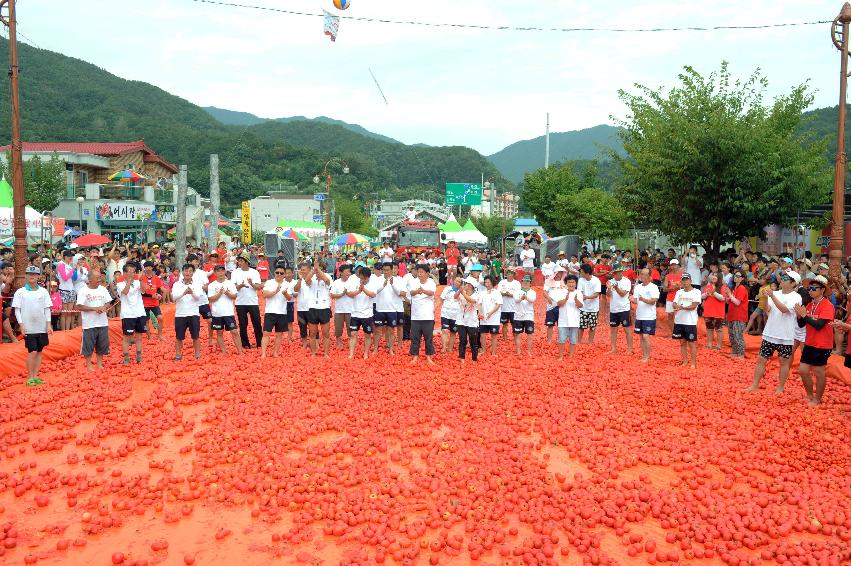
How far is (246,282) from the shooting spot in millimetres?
12922

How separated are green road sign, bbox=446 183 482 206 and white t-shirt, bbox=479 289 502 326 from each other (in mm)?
52141

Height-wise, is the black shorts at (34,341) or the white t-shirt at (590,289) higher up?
the white t-shirt at (590,289)

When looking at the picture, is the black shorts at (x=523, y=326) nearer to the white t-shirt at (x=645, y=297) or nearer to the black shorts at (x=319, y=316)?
the white t-shirt at (x=645, y=297)

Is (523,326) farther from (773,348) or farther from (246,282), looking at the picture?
(246,282)

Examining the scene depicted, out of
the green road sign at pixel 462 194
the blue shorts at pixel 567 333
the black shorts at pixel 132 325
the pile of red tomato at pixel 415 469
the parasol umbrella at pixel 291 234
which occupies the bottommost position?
the pile of red tomato at pixel 415 469

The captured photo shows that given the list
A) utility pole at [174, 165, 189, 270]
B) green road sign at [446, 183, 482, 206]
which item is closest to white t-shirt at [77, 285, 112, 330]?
utility pole at [174, 165, 189, 270]

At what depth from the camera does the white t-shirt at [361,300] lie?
484 inches

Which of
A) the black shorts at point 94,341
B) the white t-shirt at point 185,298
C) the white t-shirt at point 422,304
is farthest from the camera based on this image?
the white t-shirt at point 422,304

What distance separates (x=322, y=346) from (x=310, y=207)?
6942 cm

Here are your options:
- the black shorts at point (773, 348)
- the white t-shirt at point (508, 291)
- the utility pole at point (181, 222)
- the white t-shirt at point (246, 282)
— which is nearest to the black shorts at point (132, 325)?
the white t-shirt at point (246, 282)

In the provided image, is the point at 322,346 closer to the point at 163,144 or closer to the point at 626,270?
the point at 626,270

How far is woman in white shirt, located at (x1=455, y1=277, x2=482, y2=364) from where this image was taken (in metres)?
11.9

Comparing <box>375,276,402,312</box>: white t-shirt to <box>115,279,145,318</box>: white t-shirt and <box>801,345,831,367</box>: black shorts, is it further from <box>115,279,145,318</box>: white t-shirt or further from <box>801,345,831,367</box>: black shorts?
<box>801,345,831,367</box>: black shorts

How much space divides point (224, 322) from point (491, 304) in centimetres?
506
